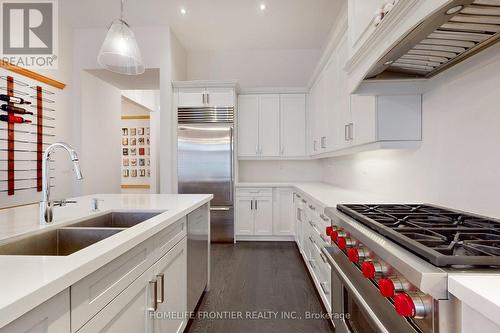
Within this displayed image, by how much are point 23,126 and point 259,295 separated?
10.6 ft

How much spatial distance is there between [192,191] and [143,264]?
119 inches

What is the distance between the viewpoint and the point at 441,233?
985 millimetres

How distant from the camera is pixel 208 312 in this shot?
2250mm

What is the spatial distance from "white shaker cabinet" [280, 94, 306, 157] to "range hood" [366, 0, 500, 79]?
2910 millimetres

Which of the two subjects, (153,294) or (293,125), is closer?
(153,294)

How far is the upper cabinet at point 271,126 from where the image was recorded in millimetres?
4562

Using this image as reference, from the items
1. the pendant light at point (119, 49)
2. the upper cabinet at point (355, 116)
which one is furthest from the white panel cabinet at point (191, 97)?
the pendant light at point (119, 49)

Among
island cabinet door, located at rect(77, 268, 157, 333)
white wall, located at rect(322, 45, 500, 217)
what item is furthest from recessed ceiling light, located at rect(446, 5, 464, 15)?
island cabinet door, located at rect(77, 268, 157, 333)

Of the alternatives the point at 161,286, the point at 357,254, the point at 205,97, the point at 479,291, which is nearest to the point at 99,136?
the point at 205,97

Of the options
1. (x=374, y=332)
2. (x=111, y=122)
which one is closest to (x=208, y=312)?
(x=374, y=332)

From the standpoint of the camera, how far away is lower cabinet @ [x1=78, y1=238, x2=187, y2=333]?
3.07 feet

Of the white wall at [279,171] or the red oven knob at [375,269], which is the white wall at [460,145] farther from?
the white wall at [279,171]

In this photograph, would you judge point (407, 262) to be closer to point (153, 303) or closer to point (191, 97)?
point (153, 303)

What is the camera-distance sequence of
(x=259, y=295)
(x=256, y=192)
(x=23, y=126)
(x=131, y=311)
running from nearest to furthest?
(x=131, y=311) < (x=259, y=295) < (x=23, y=126) < (x=256, y=192)
